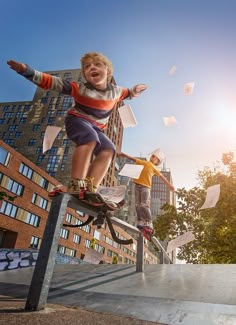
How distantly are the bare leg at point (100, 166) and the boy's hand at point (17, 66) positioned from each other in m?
1.12

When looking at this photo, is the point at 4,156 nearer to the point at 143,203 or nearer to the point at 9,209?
the point at 9,209

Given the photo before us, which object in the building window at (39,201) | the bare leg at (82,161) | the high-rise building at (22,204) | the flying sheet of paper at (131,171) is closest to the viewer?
the bare leg at (82,161)

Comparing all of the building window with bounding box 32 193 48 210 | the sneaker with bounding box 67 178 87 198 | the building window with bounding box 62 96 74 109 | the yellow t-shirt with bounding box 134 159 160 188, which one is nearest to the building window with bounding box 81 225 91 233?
the building window with bounding box 32 193 48 210

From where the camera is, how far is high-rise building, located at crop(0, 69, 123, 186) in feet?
157

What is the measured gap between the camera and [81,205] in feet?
7.39

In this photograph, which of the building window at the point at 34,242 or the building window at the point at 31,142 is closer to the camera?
the building window at the point at 34,242

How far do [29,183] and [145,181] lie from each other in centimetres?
2877

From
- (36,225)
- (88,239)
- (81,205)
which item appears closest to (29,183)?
(36,225)

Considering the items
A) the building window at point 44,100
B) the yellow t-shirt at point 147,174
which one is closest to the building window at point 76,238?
the building window at point 44,100

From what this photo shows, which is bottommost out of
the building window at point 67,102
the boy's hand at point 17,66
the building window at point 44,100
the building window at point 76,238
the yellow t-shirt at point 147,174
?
the boy's hand at point 17,66

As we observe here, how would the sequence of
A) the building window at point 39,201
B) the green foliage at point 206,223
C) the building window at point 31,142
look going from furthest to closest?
the building window at point 31,142
the building window at point 39,201
the green foliage at point 206,223

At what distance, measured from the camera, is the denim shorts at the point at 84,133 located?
258cm

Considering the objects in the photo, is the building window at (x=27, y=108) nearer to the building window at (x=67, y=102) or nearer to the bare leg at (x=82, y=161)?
the building window at (x=67, y=102)

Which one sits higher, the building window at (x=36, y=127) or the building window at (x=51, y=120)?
the building window at (x=51, y=120)
